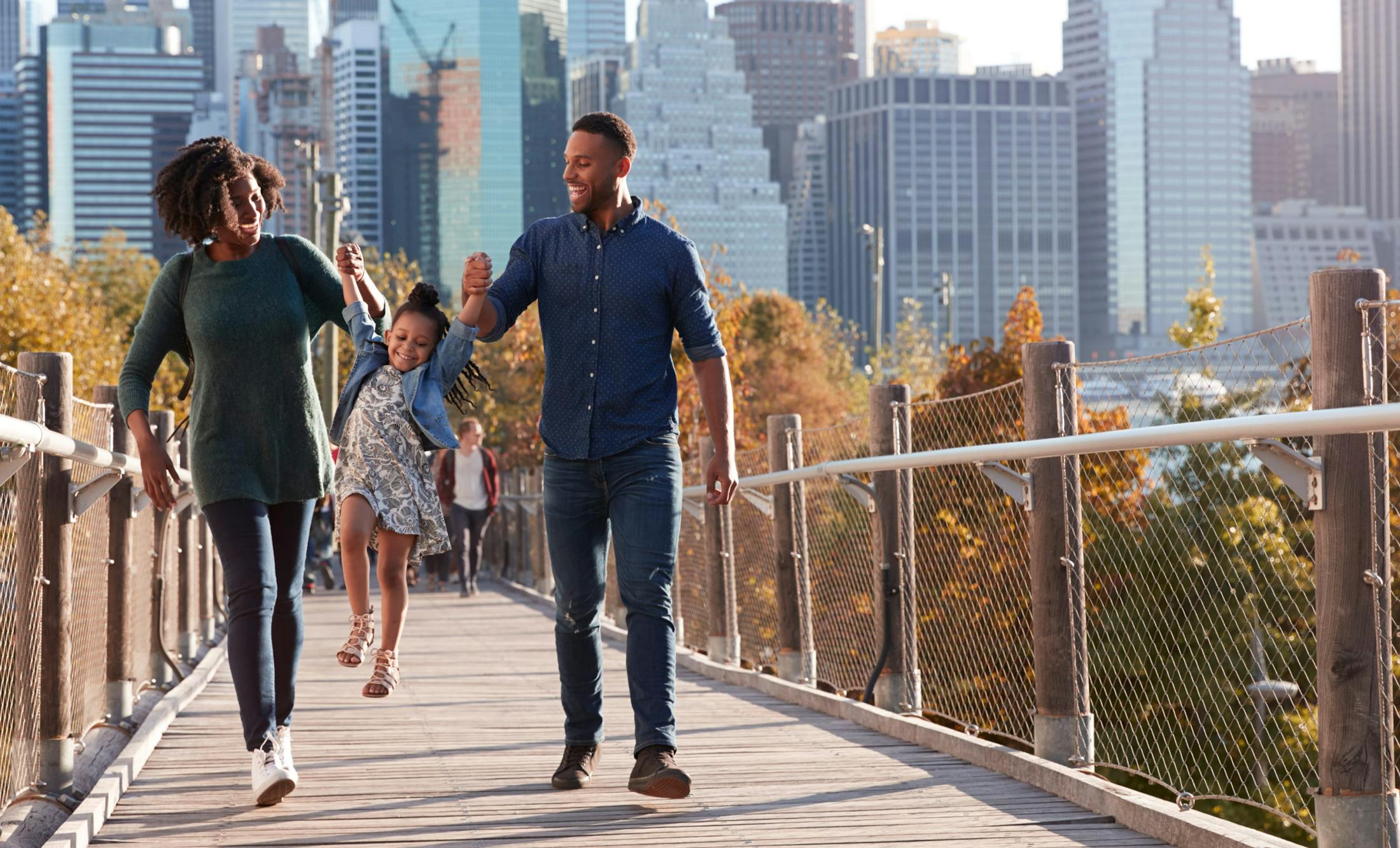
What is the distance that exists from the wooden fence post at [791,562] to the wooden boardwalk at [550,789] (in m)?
0.72

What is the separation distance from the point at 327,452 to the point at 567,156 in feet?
3.41

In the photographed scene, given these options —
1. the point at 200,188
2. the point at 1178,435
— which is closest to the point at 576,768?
the point at 200,188

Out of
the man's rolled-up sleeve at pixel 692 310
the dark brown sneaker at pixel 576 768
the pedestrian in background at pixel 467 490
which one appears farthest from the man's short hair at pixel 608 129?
the pedestrian in background at pixel 467 490

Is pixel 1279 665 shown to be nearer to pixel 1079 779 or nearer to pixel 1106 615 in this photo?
pixel 1106 615

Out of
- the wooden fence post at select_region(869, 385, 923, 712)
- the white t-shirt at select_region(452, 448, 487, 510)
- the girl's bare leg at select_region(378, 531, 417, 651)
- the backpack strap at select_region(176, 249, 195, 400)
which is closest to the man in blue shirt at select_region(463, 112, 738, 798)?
the backpack strap at select_region(176, 249, 195, 400)

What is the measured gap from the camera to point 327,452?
196 inches

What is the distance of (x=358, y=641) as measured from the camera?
5.37 meters

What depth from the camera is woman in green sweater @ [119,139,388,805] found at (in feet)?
15.4

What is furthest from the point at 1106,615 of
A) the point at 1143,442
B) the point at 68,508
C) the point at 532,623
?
the point at 532,623

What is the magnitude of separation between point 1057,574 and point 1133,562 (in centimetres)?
317

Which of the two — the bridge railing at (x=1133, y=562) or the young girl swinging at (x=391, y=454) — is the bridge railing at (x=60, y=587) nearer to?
the young girl swinging at (x=391, y=454)

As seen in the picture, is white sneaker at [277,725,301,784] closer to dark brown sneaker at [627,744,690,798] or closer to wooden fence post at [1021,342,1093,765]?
dark brown sneaker at [627,744,690,798]

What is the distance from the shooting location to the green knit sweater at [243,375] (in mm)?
4754

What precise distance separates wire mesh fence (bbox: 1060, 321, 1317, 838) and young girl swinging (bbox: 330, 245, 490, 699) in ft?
6.24
